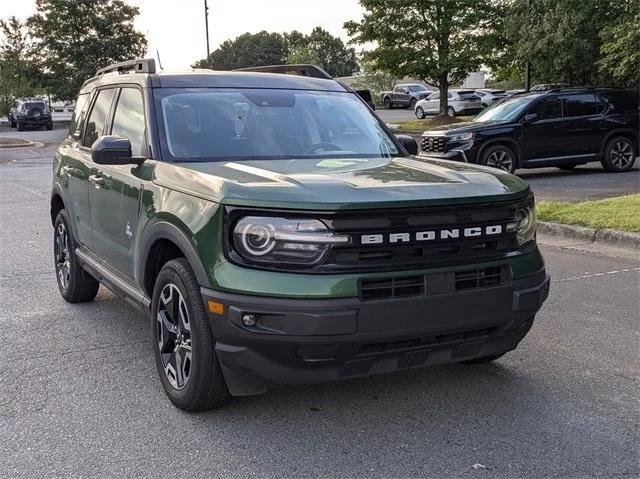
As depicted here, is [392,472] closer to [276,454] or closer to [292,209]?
[276,454]

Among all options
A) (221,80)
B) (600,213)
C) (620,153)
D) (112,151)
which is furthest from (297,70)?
(620,153)

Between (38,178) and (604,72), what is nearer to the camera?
(38,178)

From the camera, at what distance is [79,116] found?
625 centimetres

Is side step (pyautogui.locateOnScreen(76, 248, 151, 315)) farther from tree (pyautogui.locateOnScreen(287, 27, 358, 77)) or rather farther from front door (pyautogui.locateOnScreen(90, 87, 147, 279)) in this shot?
tree (pyautogui.locateOnScreen(287, 27, 358, 77))

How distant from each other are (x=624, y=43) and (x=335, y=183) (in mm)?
15892

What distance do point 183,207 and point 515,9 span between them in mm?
21370

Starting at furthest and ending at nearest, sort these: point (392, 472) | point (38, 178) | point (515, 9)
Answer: point (515, 9) → point (38, 178) → point (392, 472)

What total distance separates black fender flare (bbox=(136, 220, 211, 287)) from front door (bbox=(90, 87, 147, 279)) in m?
0.18

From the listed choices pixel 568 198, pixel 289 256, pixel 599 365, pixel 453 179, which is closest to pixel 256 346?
pixel 289 256

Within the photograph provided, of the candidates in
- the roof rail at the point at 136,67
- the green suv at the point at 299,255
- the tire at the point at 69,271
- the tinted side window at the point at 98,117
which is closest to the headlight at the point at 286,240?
the green suv at the point at 299,255

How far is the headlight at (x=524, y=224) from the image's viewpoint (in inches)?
151

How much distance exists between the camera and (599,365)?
455 cm

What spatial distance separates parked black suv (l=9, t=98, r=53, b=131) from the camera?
44.6 m

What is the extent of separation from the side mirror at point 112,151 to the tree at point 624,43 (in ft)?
50.4
